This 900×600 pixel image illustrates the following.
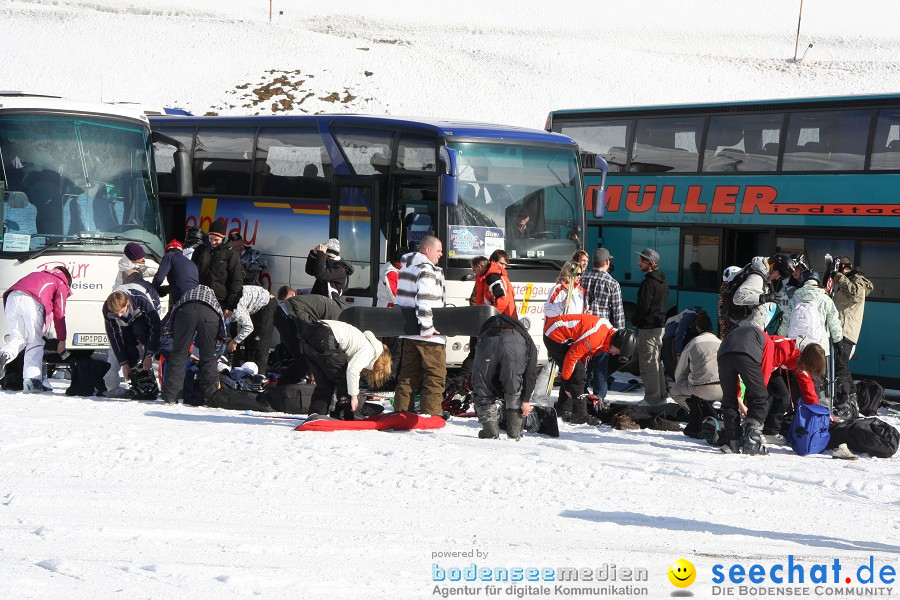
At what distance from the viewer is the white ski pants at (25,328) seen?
41.9 ft

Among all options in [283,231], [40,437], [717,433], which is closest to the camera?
[40,437]

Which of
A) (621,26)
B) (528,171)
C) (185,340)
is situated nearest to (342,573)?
(185,340)

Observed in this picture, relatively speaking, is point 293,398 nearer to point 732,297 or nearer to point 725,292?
point 732,297

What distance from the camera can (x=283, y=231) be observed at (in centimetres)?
1678

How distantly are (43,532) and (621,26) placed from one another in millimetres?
95120

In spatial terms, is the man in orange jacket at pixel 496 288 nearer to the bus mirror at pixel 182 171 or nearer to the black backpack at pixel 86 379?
the black backpack at pixel 86 379

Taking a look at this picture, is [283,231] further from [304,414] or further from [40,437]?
[40,437]

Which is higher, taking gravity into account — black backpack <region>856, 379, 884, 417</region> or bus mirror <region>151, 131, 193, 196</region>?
bus mirror <region>151, 131, 193, 196</region>

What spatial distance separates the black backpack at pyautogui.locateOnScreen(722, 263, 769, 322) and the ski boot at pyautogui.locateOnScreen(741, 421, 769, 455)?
52.6 inches

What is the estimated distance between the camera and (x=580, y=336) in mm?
11938

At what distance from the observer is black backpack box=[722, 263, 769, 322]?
11305 millimetres

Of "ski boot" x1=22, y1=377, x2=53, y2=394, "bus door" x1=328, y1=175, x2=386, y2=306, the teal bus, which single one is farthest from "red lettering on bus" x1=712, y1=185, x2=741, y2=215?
"ski boot" x1=22, y1=377, x2=53, y2=394

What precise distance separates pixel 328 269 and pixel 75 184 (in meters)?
3.23

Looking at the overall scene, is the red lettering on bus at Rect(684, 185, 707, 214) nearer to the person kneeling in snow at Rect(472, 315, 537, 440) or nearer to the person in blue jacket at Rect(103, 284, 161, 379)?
the person kneeling in snow at Rect(472, 315, 537, 440)
